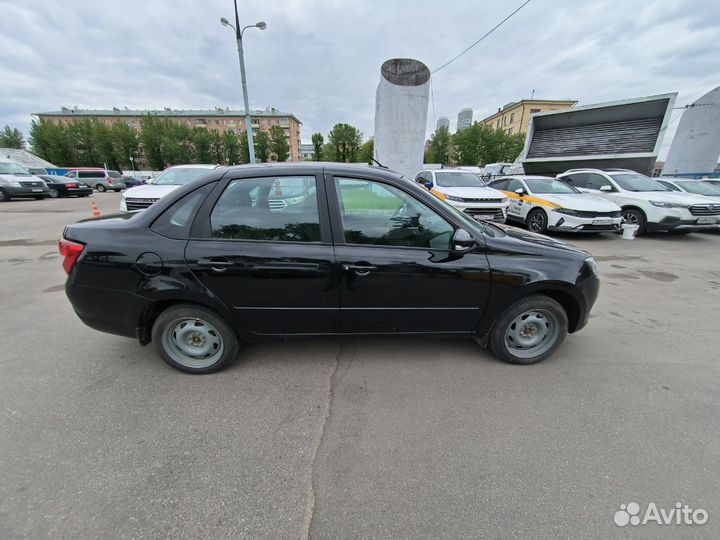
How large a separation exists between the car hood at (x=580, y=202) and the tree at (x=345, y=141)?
45332 mm

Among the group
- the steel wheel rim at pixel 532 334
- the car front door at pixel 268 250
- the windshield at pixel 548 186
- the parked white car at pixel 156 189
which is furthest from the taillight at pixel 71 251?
the windshield at pixel 548 186

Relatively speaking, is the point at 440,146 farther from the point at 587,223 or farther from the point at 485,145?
the point at 587,223

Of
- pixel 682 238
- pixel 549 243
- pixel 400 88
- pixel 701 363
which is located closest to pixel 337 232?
pixel 549 243

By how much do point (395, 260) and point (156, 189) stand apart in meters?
7.48

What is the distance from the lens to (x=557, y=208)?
745 centimetres

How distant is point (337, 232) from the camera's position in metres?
2.34

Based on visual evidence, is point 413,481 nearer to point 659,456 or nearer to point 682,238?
point 659,456

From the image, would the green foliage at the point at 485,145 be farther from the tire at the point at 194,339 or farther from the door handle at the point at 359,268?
the tire at the point at 194,339

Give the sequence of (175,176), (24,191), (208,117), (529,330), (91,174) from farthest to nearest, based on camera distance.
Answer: (208,117)
(91,174)
(24,191)
(175,176)
(529,330)

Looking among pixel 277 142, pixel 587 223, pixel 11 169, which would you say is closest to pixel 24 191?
pixel 11 169

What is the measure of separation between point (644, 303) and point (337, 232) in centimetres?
440

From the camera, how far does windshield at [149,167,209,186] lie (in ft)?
26.3

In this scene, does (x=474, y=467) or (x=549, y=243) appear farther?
(x=549, y=243)

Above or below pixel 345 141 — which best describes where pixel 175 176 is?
below
